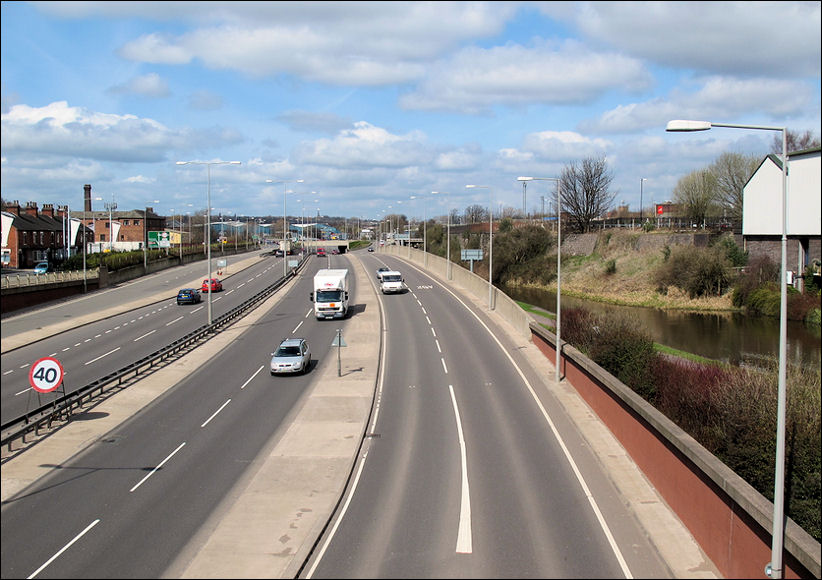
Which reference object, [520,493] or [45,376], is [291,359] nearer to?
[45,376]

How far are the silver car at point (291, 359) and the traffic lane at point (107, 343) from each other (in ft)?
23.7

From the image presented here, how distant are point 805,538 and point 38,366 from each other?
1814cm

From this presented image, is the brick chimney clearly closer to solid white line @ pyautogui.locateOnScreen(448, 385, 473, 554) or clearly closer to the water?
the water

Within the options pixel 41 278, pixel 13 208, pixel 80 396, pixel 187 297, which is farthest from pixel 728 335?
pixel 13 208

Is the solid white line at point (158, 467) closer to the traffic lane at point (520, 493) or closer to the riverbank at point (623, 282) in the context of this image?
the traffic lane at point (520, 493)

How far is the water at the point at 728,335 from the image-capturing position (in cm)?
3734

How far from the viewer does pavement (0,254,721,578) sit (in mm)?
12930

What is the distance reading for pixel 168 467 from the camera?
60.2 ft

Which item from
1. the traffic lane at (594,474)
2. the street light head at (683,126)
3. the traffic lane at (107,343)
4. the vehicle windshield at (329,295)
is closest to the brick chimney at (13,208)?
the traffic lane at (107,343)

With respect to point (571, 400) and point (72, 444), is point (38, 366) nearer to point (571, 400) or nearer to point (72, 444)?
point (72, 444)

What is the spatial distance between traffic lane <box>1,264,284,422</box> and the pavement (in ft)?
8.56

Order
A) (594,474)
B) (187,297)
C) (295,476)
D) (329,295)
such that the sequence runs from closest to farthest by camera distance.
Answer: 1. (295,476)
2. (594,474)
3. (329,295)
4. (187,297)

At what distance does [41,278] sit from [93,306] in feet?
16.4

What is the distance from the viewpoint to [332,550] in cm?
1346
